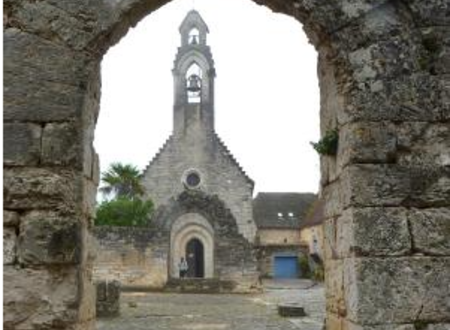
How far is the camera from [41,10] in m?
4.95

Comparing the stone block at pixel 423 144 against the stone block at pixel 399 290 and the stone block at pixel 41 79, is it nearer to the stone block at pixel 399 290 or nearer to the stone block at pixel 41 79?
the stone block at pixel 399 290

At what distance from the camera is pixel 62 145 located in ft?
15.5

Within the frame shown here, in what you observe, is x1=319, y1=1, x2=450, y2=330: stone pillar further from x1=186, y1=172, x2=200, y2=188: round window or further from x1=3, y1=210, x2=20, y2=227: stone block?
x1=186, y1=172, x2=200, y2=188: round window

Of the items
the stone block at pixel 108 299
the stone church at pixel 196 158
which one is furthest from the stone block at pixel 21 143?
the stone church at pixel 196 158

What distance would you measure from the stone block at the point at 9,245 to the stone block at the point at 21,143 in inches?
20.6

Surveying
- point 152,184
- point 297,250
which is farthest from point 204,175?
point 297,250

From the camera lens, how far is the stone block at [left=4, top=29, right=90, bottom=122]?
477 cm

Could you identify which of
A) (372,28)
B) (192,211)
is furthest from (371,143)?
(192,211)

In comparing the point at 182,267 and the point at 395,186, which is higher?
the point at 395,186

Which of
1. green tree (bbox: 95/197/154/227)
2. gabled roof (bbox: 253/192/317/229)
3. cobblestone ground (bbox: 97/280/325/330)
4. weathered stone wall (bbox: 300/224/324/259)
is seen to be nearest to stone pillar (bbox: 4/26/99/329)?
cobblestone ground (bbox: 97/280/325/330)

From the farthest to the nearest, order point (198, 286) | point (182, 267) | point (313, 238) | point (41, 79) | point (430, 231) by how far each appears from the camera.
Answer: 1. point (313, 238)
2. point (182, 267)
3. point (198, 286)
4. point (41, 79)
5. point (430, 231)

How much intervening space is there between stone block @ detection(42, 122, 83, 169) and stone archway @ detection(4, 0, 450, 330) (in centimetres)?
1

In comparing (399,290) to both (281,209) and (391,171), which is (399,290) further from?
(281,209)

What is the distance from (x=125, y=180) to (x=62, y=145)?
31351 mm
